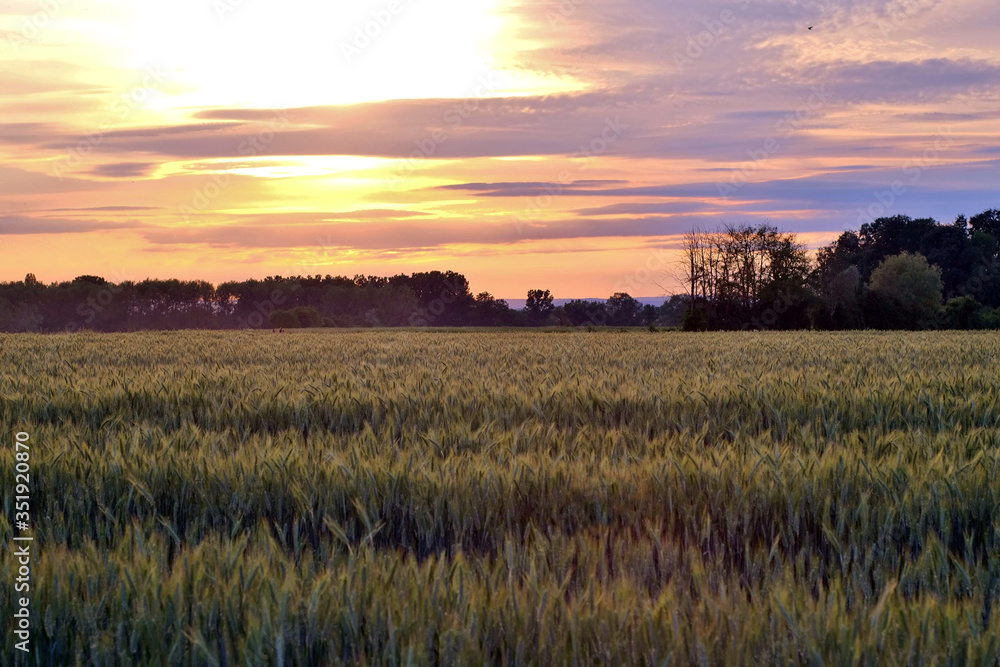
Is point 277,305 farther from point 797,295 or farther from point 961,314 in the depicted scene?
point 961,314

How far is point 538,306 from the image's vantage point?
316 ft

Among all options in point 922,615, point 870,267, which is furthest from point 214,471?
point 870,267

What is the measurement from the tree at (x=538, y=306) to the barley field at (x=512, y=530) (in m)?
87.5

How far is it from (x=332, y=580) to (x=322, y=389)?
5.01m

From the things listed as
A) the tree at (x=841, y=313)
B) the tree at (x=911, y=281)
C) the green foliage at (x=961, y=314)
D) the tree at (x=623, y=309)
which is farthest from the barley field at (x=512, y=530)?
the tree at (x=623, y=309)

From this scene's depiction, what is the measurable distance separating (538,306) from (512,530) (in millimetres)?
93228

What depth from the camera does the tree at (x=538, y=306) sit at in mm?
94875

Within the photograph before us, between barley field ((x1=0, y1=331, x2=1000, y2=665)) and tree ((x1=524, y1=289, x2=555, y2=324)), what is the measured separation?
87459 millimetres

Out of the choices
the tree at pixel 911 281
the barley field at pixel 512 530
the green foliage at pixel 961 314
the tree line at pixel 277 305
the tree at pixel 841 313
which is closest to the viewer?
the barley field at pixel 512 530

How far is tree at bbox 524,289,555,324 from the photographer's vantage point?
94875 millimetres

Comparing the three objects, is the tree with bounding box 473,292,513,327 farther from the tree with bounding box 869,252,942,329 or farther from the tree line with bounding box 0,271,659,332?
the tree with bounding box 869,252,942,329

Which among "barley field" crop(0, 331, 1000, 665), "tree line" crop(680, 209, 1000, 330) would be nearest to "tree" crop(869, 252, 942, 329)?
"tree line" crop(680, 209, 1000, 330)

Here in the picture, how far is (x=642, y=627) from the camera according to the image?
Result: 2.11m

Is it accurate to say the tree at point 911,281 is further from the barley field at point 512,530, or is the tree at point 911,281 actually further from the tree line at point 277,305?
the barley field at point 512,530
